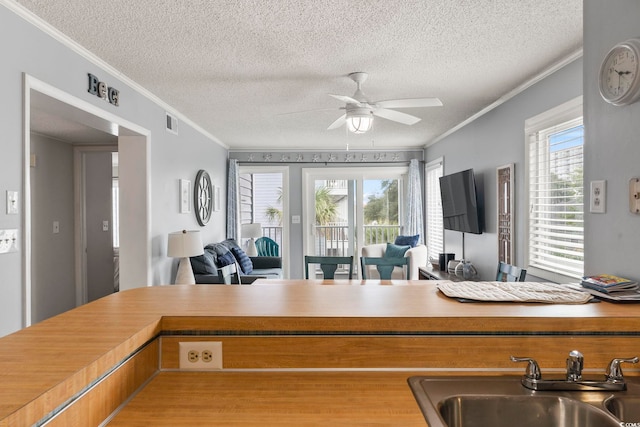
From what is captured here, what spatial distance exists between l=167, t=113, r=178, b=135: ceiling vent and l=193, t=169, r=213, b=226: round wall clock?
3.05ft

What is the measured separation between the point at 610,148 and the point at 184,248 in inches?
137

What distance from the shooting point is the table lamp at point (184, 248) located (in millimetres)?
4082

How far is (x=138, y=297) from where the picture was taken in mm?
1508

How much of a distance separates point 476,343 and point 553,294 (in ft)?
1.51

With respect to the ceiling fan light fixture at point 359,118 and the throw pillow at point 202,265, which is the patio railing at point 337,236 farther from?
the ceiling fan light fixture at point 359,118

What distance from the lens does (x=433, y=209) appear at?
681cm

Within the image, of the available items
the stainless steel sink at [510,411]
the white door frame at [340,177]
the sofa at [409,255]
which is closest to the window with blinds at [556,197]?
the sofa at [409,255]

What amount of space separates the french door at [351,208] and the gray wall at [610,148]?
222 inches

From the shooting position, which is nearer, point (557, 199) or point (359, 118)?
point (557, 199)

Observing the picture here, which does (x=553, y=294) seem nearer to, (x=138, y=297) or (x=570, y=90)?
(x=138, y=297)

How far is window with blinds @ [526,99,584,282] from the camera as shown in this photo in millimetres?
2998

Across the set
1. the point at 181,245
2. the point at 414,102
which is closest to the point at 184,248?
the point at 181,245

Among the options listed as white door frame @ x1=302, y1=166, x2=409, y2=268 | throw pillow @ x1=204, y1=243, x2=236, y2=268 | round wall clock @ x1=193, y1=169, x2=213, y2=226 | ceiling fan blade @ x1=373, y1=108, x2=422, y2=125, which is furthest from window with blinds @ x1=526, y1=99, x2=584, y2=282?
white door frame @ x1=302, y1=166, x2=409, y2=268

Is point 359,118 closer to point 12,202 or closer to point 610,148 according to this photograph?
point 610,148
